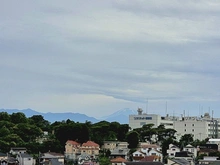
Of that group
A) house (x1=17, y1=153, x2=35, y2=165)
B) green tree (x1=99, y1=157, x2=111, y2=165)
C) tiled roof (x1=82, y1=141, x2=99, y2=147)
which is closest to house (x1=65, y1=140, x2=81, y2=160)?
tiled roof (x1=82, y1=141, x2=99, y2=147)

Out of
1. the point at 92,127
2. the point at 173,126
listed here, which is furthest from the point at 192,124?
the point at 92,127

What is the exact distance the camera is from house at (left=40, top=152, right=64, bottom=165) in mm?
37312

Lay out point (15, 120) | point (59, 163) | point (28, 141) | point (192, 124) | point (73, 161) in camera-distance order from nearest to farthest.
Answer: point (59, 163)
point (73, 161)
point (28, 141)
point (15, 120)
point (192, 124)

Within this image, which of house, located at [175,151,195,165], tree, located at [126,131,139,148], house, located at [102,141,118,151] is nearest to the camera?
house, located at [175,151,195,165]

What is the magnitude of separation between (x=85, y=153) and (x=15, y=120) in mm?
10451

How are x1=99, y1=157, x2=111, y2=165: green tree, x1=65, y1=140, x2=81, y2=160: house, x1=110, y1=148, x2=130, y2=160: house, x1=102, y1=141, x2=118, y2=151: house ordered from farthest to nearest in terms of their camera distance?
x1=102, y1=141, x2=118, y2=151: house
x1=65, y1=140, x2=81, y2=160: house
x1=110, y1=148, x2=130, y2=160: house
x1=99, y1=157, x2=111, y2=165: green tree

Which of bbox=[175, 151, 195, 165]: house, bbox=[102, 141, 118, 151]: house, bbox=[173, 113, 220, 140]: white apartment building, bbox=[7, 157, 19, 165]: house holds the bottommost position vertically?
bbox=[7, 157, 19, 165]: house

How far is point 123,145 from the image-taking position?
46.0 meters

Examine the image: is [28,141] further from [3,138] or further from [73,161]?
[73,161]

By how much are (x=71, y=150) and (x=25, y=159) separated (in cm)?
596

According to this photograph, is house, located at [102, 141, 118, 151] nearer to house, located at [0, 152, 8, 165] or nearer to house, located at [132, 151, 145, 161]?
house, located at [132, 151, 145, 161]

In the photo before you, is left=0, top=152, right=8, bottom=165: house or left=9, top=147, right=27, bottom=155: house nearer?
left=0, top=152, right=8, bottom=165: house

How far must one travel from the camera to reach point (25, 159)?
37625 millimetres

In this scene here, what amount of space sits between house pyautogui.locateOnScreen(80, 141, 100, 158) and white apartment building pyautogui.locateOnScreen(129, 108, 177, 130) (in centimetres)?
2457
